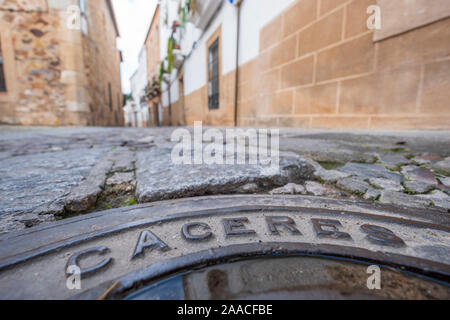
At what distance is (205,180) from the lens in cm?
99

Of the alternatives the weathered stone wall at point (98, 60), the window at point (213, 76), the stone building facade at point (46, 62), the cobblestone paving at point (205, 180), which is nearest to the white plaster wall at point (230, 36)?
the window at point (213, 76)

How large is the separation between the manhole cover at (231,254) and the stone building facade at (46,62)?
809cm

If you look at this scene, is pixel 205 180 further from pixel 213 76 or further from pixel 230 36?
pixel 213 76

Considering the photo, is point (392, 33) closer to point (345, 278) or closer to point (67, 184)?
point (345, 278)

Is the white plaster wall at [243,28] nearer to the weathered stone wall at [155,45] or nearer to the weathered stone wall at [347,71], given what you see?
the weathered stone wall at [347,71]

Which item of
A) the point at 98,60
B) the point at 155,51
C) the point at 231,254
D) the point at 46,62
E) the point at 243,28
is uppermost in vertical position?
the point at 155,51

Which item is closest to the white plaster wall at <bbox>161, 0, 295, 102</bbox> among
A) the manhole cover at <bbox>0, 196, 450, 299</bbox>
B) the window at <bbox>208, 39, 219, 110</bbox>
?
the window at <bbox>208, 39, 219, 110</bbox>

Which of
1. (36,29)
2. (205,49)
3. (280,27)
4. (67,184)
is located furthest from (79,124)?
(67,184)

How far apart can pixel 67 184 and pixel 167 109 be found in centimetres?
1177

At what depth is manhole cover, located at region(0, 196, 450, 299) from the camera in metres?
0.43

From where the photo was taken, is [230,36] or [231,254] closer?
[231,254]

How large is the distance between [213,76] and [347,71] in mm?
4184

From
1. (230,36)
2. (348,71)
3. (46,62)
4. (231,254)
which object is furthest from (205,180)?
(46,62)

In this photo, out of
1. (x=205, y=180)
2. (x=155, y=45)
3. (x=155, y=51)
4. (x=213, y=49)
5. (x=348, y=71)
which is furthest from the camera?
(x=155, y=51)
